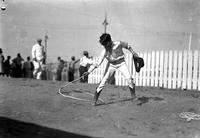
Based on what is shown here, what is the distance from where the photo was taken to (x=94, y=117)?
756cm

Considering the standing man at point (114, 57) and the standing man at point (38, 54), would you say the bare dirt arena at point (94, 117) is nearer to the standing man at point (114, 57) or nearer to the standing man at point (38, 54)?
the standing man at point (114, 57)

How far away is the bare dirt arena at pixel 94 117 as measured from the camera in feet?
21.1

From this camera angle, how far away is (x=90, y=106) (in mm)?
8703

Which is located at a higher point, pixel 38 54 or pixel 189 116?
pixel 38 54

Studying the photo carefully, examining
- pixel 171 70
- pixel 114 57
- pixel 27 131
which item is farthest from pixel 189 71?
pixel 27 131

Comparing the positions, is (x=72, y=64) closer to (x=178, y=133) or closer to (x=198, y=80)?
(x=198, y=80)

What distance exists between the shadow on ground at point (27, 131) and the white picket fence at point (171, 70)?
8.61 m

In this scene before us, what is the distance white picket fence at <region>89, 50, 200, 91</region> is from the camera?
45.1ft

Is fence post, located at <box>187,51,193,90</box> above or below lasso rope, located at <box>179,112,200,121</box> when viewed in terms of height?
above

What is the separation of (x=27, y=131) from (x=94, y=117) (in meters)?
1.71

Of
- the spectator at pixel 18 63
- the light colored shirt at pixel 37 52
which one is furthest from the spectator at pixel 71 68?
the spectator at pixel 18 63

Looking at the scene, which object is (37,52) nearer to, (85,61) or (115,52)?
(85,61)

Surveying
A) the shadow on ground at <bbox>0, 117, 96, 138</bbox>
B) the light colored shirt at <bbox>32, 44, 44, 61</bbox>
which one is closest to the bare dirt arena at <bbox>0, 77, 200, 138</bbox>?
the shadow on ground at <bbox>0, 117, 96, 138</bbox>

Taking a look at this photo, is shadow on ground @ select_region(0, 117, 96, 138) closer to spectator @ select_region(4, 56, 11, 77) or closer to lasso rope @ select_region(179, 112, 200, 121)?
lasso rope @ select_region(179, 112, 200, 121)
